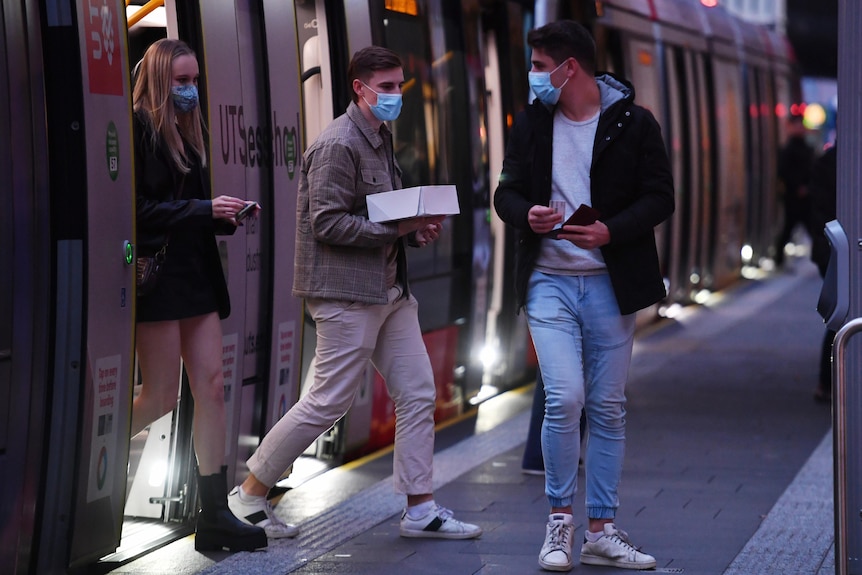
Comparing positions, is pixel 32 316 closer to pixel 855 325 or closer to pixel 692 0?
pixel 855 325

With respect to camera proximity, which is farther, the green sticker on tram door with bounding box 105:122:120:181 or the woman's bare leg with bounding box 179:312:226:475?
the woman's bare leg with bounding box 179:312:226:475

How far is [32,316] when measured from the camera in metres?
4.69

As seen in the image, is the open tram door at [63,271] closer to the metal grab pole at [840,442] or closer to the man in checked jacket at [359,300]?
the man in checked jacket at [359,300]

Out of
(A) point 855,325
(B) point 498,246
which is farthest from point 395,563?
(B) point 498,246

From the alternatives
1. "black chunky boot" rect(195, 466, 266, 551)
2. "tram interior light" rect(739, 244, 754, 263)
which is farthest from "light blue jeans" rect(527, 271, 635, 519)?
"tram interior light" rect(739, 244, 754, 263)

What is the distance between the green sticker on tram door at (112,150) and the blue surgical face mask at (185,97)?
0.98 ft

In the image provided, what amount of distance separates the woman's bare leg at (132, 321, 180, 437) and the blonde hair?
0.54 meters

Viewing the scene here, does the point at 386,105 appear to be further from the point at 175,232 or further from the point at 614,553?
the point at 614,553

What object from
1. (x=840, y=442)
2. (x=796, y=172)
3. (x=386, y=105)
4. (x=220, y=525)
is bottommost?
(x=220, y=525)

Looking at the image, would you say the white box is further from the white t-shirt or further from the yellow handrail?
the yellow handrail

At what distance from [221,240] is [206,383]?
698 mm

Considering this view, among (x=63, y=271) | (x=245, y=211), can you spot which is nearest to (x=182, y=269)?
(x=245, y=211)

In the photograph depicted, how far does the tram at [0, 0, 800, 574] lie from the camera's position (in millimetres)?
4660

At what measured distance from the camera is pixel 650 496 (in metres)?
6.51
